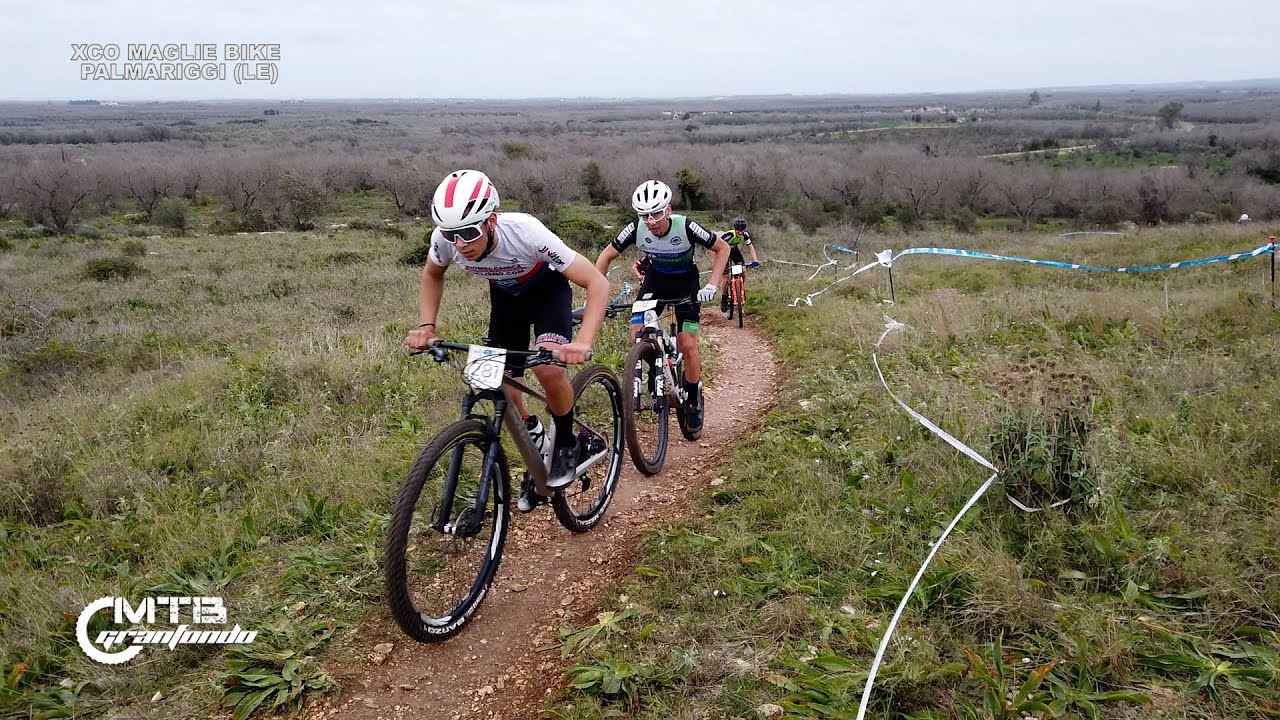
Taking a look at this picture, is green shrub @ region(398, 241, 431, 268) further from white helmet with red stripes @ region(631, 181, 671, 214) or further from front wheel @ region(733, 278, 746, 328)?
white helmet with red stripes @ region(631, 181, 671, 214)

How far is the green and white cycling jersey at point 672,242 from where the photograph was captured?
6383 mm

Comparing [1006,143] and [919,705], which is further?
[1006,143]

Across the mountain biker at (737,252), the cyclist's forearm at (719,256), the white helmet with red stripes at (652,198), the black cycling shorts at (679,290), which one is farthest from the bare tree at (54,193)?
the cyclist's forearm at (719,256)

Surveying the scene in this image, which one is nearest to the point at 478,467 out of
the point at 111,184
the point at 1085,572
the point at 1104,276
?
the point at 1085,572

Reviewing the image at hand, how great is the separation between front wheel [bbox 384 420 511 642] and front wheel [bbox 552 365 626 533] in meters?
0.60

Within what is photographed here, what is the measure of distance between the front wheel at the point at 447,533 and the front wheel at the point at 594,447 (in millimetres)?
597

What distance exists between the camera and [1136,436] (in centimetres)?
495

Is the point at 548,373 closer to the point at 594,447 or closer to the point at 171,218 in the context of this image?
the point at 594,447

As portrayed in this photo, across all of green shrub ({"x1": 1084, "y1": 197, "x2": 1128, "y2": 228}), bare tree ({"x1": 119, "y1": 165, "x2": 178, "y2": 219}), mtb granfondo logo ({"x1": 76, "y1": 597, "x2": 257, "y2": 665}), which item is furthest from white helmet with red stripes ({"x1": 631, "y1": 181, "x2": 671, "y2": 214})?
bare tree ({"x1": 119, "y1": 165, "x2": 178, "y2": 219})

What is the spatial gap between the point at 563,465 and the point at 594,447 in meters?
0.37

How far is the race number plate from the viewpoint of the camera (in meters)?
3.75

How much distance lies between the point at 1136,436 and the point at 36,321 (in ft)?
59.1

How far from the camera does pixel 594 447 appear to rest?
5016 millimetres

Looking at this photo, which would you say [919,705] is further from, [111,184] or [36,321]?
[111,184]
